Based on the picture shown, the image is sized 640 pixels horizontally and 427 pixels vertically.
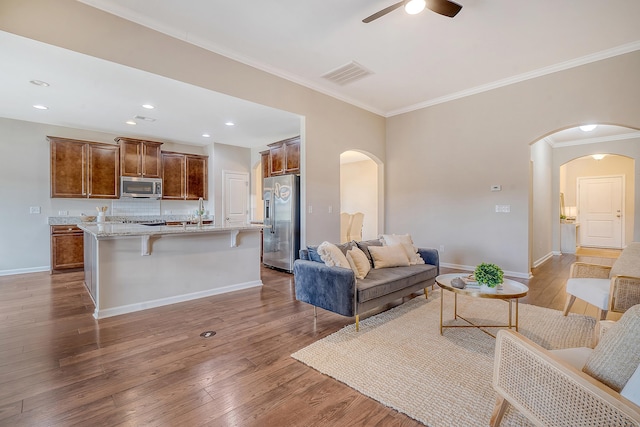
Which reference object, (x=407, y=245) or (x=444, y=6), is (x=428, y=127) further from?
(x=444, y=6)

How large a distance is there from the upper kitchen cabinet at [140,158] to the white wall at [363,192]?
19.9 ft

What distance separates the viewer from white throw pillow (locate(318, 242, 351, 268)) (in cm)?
295

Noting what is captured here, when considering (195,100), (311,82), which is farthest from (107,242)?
(311,82)

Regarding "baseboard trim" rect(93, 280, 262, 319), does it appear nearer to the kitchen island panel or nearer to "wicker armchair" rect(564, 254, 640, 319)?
the kitchen island panel

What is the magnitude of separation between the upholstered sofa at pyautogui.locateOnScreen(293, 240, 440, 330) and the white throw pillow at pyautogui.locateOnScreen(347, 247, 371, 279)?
0.22ft

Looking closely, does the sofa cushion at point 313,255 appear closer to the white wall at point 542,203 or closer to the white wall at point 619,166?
the white wall at point 542,203

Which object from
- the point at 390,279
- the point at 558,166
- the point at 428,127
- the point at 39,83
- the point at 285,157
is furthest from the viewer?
the point at 558,166

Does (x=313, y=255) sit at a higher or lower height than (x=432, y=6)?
lower

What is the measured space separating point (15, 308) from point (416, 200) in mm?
6511

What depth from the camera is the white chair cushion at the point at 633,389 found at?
101 centimetres

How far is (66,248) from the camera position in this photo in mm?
5430

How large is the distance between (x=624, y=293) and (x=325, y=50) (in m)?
4.19

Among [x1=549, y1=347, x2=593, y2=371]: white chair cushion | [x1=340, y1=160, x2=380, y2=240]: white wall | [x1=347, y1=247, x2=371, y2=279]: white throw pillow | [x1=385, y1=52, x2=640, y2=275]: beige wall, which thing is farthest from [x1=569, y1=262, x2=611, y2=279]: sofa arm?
[x1=340, y1=160, x2=380, y2=240]: white wall

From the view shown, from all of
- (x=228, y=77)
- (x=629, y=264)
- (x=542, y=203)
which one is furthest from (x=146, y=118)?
(x=542, y=203)
